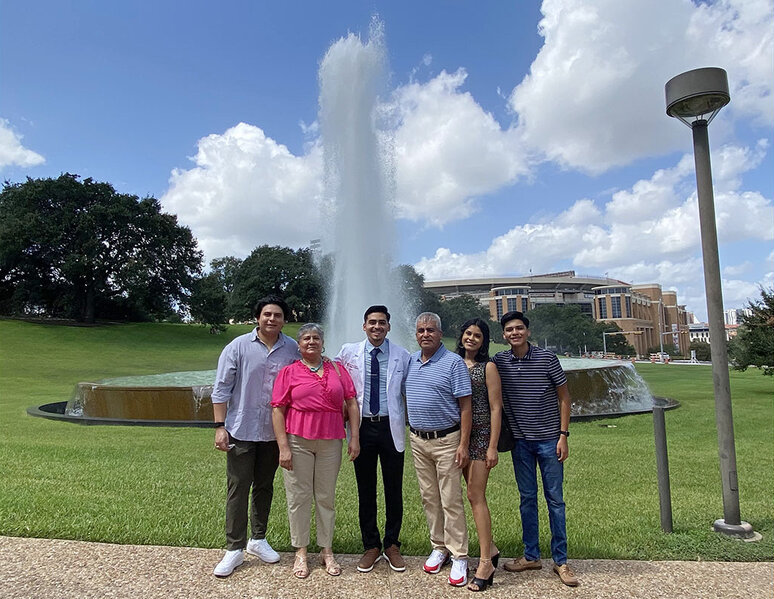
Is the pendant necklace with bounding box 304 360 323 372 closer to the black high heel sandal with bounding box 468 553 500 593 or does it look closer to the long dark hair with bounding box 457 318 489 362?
the long dark hair with bounding box 457 318 489 362

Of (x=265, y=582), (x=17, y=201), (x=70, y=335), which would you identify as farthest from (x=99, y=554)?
(x=17, y=201)

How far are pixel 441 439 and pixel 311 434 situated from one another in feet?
2.96

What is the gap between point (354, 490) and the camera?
6098 millimetres

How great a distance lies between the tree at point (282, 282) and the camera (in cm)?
6462

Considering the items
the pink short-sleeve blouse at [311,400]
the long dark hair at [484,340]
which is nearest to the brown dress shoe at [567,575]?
the long dark hair at [484,340]

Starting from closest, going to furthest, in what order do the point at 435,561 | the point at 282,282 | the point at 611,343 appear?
the point at 435,561, the point at 282,282, the point at 611,343

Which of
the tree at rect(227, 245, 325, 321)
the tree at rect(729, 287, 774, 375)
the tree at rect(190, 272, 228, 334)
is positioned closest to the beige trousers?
the tree at rect(729, 287, 774, 375)

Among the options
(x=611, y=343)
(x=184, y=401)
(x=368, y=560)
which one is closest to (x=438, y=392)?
(x=368, y=560)

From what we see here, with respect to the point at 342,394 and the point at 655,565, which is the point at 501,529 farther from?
the point at 342,394

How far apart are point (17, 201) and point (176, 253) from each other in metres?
12.9

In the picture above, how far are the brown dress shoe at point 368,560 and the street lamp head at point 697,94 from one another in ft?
14.0

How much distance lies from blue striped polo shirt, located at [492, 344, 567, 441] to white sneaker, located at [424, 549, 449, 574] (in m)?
0.98

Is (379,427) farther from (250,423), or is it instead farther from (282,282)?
(282,282)

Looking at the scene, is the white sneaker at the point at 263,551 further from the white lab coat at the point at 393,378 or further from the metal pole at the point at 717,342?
the metal pole at the point at 717,342
